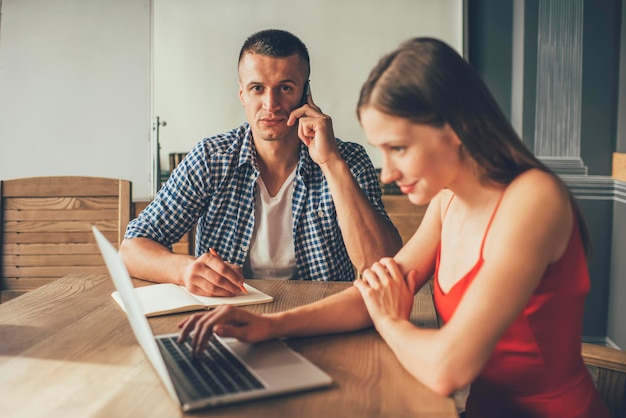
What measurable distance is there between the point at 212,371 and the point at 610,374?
2.44 feet

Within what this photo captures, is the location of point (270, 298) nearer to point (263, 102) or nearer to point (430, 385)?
point (430, 385)

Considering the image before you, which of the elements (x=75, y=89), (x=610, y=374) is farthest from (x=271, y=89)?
(x=75, y=89)

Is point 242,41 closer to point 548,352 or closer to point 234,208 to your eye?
point 234,208

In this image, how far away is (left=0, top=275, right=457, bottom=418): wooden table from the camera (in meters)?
0.77

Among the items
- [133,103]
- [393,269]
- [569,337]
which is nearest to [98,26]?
[133,103]

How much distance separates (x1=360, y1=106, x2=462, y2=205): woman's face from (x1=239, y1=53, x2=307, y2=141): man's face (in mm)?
820

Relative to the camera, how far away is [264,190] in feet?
6.07

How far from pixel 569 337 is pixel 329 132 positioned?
914 millimetres

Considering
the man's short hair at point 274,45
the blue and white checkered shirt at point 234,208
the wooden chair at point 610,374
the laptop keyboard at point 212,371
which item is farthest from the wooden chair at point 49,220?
the wooden chair at point 610,374

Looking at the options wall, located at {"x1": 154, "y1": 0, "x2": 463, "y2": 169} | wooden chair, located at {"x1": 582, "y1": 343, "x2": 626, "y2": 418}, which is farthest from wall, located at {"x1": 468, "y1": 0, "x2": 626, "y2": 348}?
wooden chair, located at {"x1": 582, "y1": 343, "x2": 626, "y2": 418}

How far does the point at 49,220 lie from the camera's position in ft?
7.16

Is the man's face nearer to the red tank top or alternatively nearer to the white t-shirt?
the white t-shirt

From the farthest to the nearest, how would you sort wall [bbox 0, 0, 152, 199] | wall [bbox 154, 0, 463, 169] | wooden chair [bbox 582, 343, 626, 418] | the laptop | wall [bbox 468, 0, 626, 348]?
wall [bbox 0, 0, 152, 199]
wall [bbox 154, 0, 463, 169]
wall [bbox 468, 0, 626, 348]
wooden chair [bbox 582, 343, 626, 418]
the laptop

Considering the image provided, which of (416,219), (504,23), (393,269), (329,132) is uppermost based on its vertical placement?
(504,23)
